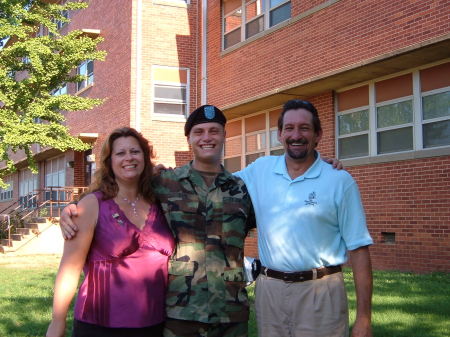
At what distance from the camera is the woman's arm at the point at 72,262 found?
11.3 ft

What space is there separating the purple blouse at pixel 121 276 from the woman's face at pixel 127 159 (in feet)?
0.70

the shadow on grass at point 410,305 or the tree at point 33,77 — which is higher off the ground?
the tree at point 33,77

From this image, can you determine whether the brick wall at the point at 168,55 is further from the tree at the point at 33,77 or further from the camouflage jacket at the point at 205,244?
the camouflage jacket at the point at 205,244

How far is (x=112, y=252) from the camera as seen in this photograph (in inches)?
136

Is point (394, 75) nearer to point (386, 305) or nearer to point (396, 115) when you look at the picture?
point (396, 115)

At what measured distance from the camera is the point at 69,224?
11.2 ft

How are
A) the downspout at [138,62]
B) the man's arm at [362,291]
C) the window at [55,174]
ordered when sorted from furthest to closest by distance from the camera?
the window at [55,174], the downspout at [138,62], the man's arm at [362,291]

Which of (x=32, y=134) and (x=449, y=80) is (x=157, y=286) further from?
(x=32, y=134)

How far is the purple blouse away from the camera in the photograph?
3424 millimetres

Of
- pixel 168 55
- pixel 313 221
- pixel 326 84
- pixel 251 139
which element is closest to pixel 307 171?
pixel 313 221

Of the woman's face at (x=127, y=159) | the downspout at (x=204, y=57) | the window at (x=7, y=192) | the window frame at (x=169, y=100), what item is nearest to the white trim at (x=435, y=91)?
the downspout at (x=204, y=57)

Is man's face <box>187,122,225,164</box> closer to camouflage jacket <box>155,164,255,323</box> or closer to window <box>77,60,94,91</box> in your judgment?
camouflage jacket <box>155,164,255,323</box>

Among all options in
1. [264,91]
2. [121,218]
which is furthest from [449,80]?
[121,218]

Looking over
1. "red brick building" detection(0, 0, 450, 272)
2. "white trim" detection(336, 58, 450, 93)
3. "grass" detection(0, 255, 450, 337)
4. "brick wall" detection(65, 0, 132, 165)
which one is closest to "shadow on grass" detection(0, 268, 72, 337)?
"grass" detection(0, 255, 450, 337)
